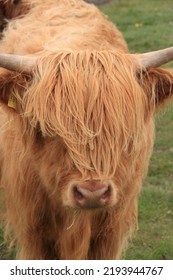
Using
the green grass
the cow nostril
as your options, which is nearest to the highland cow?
the cow nostril

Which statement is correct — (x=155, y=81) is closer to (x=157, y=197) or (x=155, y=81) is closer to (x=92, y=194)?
(x=92, y=194)

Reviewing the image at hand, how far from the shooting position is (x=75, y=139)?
11.4 feet

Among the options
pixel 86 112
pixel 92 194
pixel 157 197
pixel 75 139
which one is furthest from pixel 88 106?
pixel 157 197

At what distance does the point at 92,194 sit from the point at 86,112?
40 cm

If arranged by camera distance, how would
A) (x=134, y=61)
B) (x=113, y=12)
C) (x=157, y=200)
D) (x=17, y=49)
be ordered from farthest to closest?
1. (x=113, y=12)
2. (x=157, y=200)
3. (x=17, y=49)
4. (x=134, y=61)

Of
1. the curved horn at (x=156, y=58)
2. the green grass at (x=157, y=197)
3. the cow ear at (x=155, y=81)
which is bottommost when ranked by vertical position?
the green grass at (x=157, y=197)

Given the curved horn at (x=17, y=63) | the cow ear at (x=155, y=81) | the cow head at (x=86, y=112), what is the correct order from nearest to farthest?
the cow head at (x=86, y=112) < the curved horn at (x=17, y=63) < the cow ear at (x=155, y=81)

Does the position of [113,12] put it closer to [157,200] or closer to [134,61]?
[157,200]

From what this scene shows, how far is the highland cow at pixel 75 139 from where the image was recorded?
348cm

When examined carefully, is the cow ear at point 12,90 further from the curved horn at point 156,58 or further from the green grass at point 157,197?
the green grass at point 157,197

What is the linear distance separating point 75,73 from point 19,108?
1.26 feet

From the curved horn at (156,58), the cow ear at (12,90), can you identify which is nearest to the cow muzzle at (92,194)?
the cow ear at (12,90)
